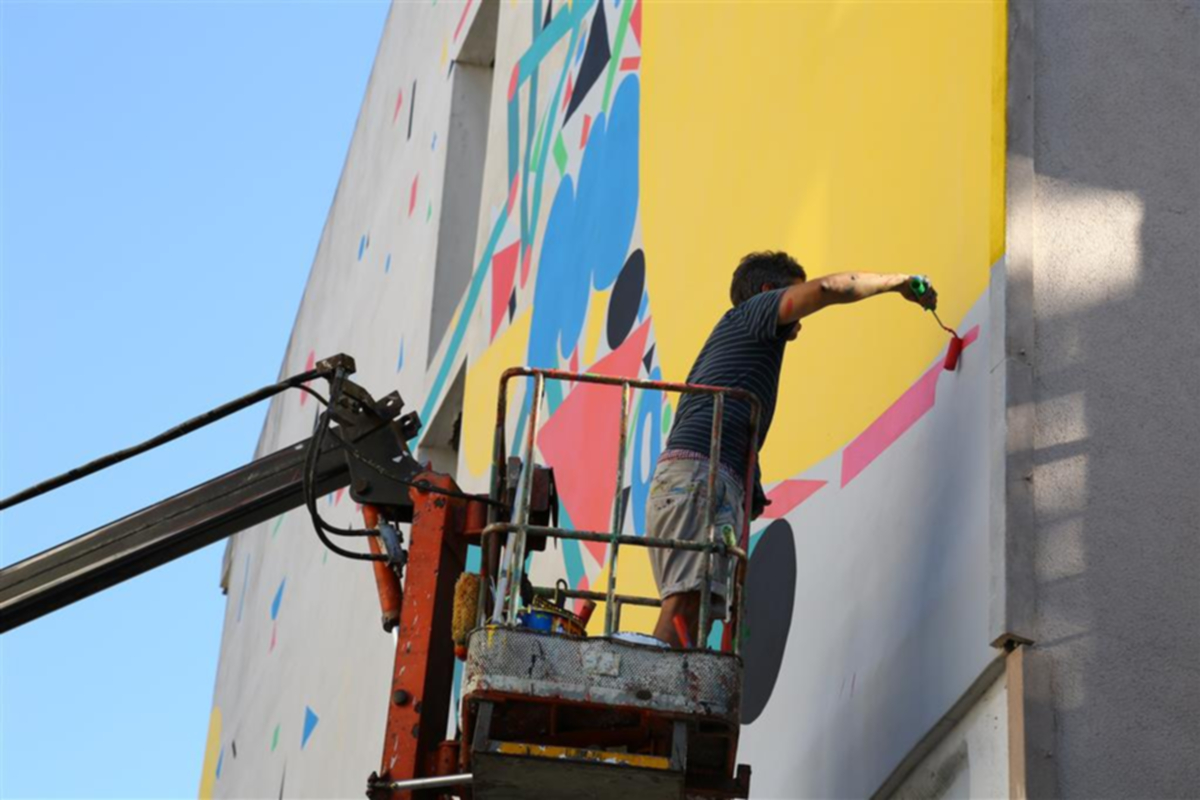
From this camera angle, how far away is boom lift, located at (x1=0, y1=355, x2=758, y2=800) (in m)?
6.27

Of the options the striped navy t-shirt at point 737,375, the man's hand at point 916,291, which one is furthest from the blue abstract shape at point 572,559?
the man's hand at point 916,291

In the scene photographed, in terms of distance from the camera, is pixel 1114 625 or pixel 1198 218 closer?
pixel 1114 625

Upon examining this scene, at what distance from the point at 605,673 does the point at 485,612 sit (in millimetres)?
624

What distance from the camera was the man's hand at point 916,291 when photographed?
7.03m

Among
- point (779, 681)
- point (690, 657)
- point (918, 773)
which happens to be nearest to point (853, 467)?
point (779, 681)

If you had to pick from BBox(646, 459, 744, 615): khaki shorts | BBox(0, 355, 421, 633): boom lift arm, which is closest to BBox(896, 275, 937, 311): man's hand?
BBox(646, 459, 744, 615): khaki shorts

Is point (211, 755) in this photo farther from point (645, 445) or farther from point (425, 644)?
point (425, 644)

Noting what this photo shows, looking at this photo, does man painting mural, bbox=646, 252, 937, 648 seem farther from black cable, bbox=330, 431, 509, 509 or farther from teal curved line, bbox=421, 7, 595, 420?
teal curved line, bbox=421, 7, 595, 420

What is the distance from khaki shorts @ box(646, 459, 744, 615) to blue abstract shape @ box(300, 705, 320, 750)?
12250 mm

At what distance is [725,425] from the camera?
7215mm

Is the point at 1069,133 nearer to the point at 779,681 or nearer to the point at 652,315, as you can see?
the point at 779,681

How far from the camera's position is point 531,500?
7355 millimetres

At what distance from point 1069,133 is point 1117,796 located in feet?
8.10

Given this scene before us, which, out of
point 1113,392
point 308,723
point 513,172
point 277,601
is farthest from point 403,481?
point 277,601
